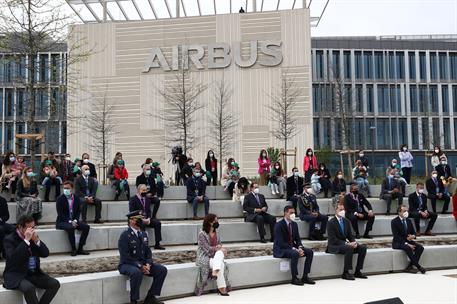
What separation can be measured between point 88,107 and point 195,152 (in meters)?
7.08

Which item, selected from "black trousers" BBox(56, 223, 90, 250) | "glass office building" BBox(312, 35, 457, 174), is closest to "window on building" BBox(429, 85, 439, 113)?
"glass office building" BBox(312, 35, 457, 174)

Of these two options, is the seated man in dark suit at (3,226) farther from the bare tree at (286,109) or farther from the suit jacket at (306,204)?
the bare tree at (286,109)

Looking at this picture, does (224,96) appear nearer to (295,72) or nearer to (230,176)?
(295,72)

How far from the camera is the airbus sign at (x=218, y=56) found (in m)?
28.9

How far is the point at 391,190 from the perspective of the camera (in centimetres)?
1602

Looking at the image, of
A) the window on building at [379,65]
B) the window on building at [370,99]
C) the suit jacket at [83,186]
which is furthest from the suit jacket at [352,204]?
the window on building at [379,65]

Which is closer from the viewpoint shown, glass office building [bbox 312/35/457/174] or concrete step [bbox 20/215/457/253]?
concrete step [bbox 20/215/457/253]

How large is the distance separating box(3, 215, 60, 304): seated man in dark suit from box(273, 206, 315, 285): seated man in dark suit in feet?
15.5

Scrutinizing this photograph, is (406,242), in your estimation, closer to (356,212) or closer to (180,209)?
(356,212)

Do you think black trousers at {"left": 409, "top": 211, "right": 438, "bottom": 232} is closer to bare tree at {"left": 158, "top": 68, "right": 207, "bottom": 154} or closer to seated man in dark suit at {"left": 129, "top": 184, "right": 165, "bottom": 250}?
seated man in dark suit at {"left": 129, "top": 184, "right": 165, "bottom": 250}

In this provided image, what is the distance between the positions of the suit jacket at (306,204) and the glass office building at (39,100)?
8309 mm

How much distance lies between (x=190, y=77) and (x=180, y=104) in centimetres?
213

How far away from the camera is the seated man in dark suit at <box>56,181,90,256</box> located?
10.4 metres

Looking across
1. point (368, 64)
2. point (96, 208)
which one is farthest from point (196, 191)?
point (368, 64)
